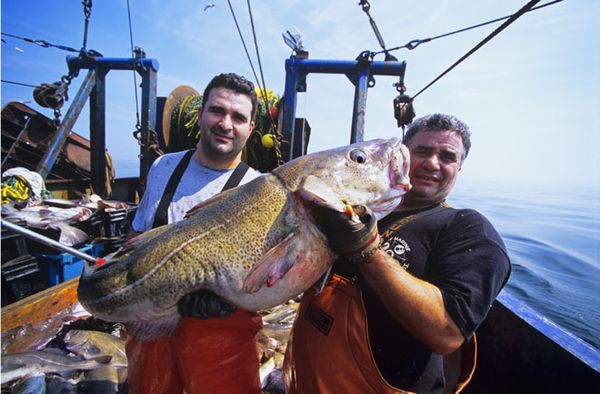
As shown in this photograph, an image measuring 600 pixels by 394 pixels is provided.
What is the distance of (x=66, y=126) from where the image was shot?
637 cm

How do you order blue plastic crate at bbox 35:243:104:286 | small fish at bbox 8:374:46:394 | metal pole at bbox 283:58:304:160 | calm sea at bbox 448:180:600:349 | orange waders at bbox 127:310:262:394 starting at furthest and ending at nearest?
1. calm sea at bbox 448:180:600:349
2. metal pole at bbox 283:58:304:160
3. blue plastic crate at bbox 35:243:104:286
4. small fish at bbox 8:374:46:394
5. orange waders at bbox 127:310:262:394

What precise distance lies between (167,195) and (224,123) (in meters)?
0.81

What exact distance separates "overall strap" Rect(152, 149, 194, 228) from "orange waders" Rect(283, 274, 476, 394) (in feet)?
4.70

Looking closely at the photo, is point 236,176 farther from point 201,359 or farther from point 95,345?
point 95,345

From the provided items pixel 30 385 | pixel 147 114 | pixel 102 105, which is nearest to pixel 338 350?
pixel 30 385

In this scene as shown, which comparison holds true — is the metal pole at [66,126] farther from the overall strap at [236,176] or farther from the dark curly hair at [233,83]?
the overall strap at [236,176]

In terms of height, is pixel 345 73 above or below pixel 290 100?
above

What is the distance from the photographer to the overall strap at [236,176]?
2.65 metres

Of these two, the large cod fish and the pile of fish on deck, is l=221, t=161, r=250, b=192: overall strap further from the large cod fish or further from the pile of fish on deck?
the pile of fish on deck

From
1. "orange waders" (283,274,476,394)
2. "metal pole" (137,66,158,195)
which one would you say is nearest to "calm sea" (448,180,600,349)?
"orange waders" (283,274,476,394)

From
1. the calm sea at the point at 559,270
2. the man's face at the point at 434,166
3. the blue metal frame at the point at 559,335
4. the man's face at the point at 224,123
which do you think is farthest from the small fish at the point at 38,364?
the calm sea at the point at 559,270

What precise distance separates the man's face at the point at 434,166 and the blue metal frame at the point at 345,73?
4.09 meters

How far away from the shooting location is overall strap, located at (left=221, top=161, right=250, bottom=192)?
2.65m

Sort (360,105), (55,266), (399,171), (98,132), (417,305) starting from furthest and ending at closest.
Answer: (98,132)
(360,105)
(55,266)
(399,171)
(417,305)
